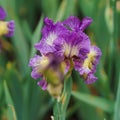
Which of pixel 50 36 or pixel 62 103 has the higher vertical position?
pixel 50 36

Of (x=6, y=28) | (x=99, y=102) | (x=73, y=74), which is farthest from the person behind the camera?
(x=73, y=74)

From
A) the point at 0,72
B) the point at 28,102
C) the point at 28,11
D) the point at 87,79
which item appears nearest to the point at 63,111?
the point at 87,79

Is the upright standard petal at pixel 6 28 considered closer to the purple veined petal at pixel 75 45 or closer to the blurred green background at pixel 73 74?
the blurred green background at pixel 73 74

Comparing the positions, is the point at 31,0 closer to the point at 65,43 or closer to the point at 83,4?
the point at 83,4

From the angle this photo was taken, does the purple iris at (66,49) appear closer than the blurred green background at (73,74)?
Yes

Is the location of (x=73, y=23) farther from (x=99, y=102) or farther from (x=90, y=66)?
(x=99, y=102)

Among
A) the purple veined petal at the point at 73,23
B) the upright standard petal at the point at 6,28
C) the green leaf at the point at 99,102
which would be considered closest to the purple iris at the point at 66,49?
the purple veined petal at the point at 73,23

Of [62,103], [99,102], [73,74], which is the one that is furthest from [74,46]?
[73,74]

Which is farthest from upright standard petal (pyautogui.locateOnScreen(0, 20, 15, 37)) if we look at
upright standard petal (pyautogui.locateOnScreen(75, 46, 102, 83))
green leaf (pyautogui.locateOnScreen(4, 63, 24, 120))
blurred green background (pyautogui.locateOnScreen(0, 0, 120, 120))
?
upright standard petal (pyautogui.locateOnScreen(75, 46, 102, 83))

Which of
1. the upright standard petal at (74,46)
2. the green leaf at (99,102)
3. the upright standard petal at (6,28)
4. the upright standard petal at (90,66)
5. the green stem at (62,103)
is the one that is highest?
the upright standard petal at (6,28)
